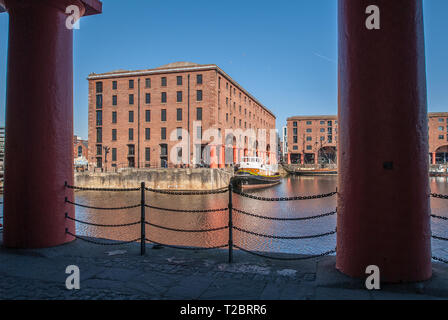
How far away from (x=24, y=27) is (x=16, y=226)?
9.77 feet

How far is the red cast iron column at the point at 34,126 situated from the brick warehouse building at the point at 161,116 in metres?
33.1

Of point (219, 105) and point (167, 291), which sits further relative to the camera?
point (219, 105)

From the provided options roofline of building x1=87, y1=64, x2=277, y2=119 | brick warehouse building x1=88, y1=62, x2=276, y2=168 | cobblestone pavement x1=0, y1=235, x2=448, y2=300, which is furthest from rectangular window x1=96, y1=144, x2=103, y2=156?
cobblestone pavement x1=0, y1=235, x2=448, y2=300

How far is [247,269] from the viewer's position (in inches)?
159

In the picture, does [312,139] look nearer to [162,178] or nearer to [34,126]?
[162,178]

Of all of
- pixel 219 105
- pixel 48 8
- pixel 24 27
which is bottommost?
pixel 24 27

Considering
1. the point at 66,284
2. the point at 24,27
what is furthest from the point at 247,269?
the point at 24,27

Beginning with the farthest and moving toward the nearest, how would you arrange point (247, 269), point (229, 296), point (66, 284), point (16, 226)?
point (16, 226) < point (247, 269) < point (66, 284) < point (229, 296)

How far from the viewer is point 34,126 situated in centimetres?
491

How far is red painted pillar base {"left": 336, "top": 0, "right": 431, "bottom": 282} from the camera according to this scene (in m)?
3.28

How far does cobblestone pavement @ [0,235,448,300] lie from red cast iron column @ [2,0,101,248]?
408mm

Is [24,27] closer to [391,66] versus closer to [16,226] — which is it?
[16,226]

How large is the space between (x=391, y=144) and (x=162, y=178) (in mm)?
29904

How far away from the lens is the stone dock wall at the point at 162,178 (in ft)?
103
